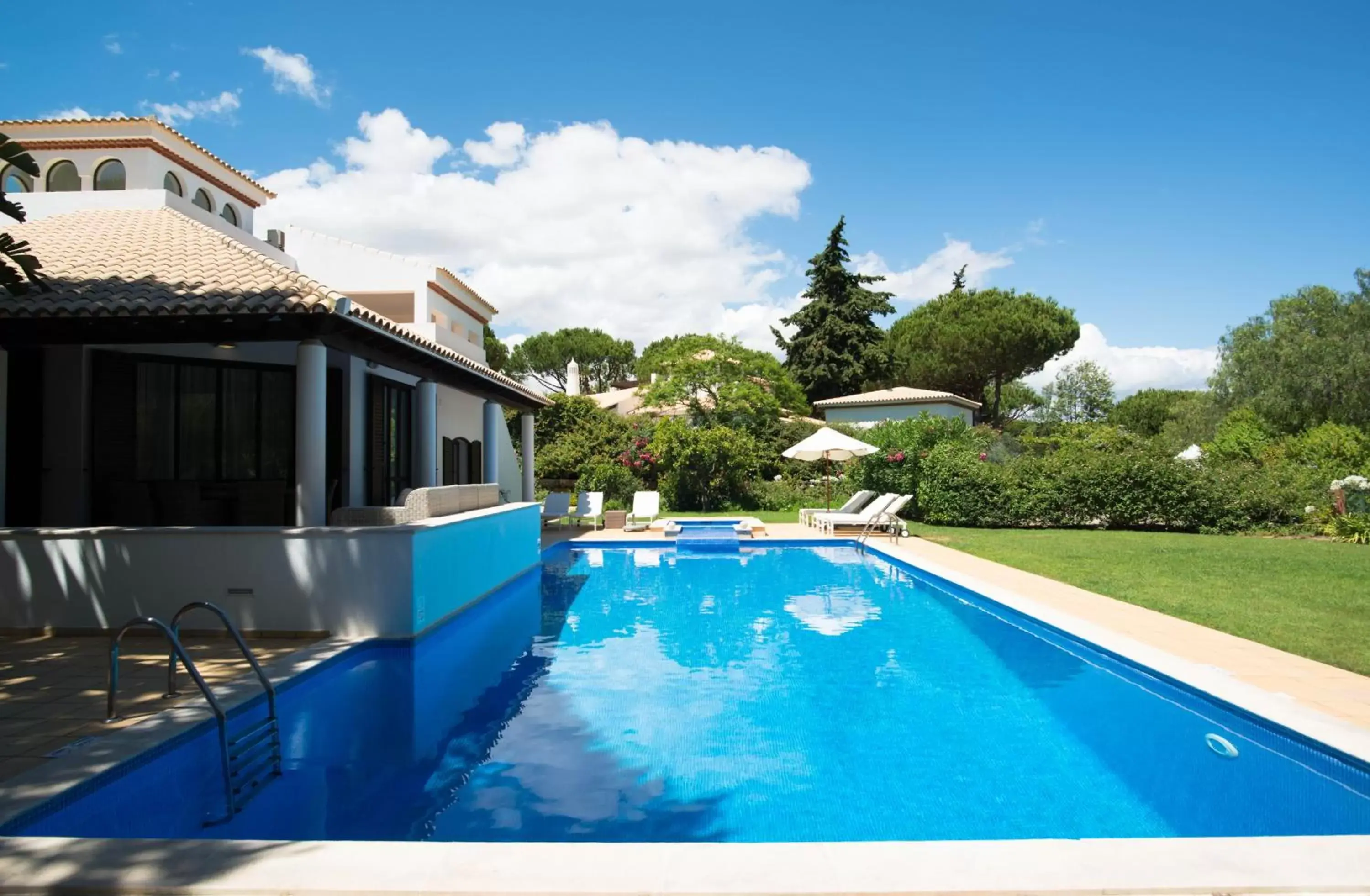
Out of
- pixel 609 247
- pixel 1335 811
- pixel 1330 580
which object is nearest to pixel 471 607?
pixel 1335 811

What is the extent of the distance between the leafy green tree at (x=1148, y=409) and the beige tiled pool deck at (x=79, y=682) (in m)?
57.7

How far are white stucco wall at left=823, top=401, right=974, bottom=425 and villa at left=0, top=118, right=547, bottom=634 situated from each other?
84.6 feet

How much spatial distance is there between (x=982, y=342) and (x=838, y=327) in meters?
7.53

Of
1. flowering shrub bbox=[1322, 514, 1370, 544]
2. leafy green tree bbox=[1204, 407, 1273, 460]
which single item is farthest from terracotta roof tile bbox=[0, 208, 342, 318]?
leafy green tree bbox=[1204, 407, 1273, 460]

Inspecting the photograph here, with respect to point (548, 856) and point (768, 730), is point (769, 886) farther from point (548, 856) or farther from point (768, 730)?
Result: point (768, 730)

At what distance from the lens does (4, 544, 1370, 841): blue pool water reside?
4.31 m

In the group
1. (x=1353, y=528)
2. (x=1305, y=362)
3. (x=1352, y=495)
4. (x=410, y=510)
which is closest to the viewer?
(x=410, y=510)

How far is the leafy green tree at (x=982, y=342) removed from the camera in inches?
1642

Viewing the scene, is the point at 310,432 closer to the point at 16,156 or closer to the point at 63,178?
the point at 16,156

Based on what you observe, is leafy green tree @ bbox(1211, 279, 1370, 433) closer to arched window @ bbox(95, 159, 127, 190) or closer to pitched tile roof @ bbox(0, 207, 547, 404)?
pitched tile roof @ bbox(0, 207, 547, 404)

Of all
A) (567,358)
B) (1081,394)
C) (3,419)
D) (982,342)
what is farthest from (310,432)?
(1081,394)

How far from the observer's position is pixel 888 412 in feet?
124

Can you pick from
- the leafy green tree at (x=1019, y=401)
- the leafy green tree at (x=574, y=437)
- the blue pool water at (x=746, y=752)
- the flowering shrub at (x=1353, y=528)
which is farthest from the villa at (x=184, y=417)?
the leafy green tree at (x=1019, y=401)

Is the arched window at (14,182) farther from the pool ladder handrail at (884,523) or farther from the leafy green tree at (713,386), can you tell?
the leafy green tree at (713,386)
